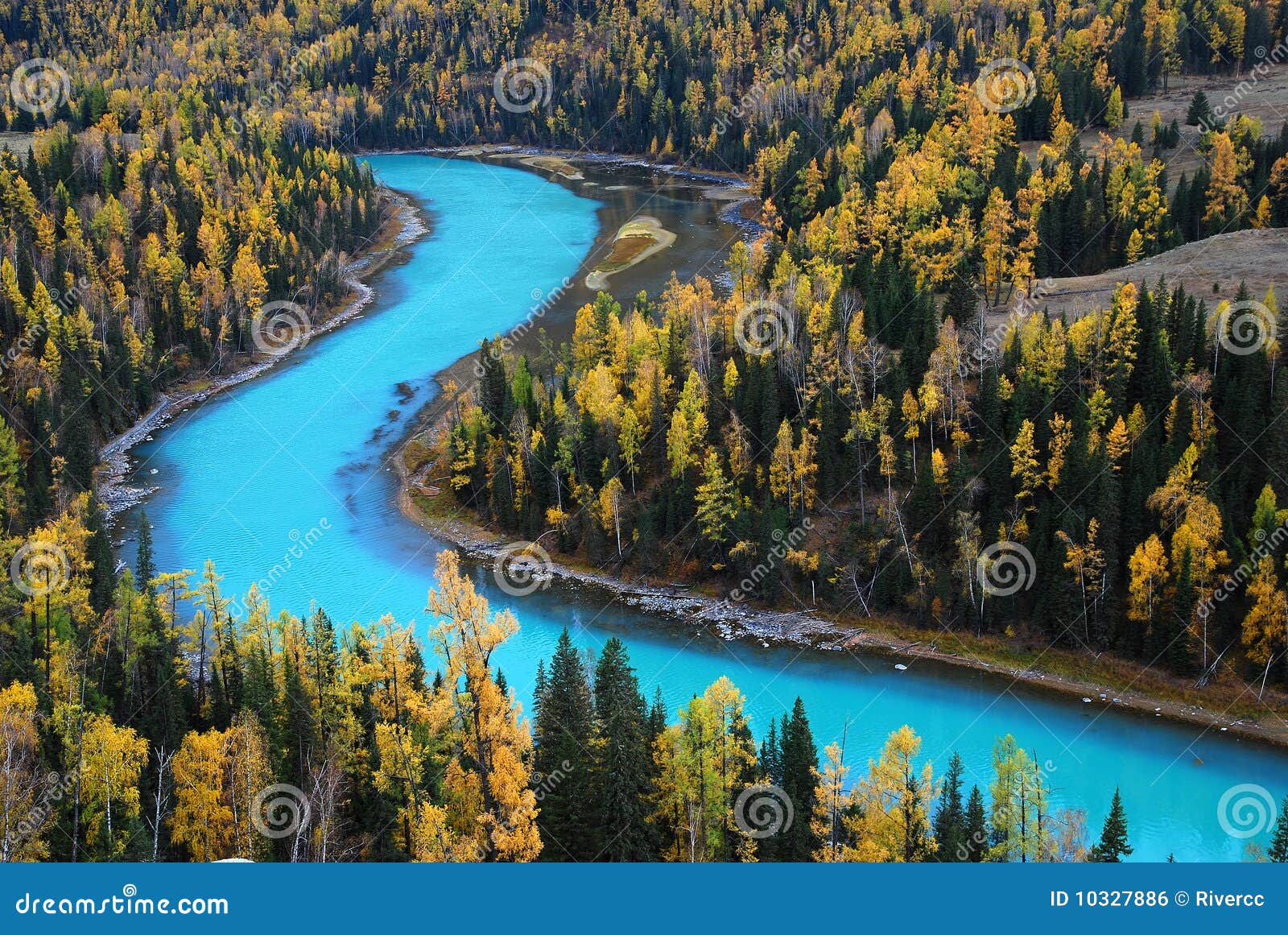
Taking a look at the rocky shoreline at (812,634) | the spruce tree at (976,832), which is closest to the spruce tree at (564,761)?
the spruce tree at (976,832)

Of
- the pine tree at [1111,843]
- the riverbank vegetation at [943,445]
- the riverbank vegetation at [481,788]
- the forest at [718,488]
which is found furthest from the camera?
the riverbank vegetation at [943,445]

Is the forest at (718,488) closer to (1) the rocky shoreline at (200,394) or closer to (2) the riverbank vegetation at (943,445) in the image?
(2) the riverbank vegetation at (943,445)

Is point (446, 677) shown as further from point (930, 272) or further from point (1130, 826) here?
point (930, 272)

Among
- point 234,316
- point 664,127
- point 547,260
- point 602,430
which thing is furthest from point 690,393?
point 664,127

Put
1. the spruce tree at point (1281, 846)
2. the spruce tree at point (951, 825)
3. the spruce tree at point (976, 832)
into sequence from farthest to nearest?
the spruce tree at point (976, 832)
the spruce tree at point (1281, 846)
the spruce tree at point (951, 825)

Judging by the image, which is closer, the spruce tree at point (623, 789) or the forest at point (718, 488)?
the spruce tree at point (623, 789)

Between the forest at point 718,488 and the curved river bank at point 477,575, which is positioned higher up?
the forest at point 718,488

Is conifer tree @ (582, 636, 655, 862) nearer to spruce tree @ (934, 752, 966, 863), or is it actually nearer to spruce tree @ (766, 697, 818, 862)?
spruce tree @ (766, 697, 818, 862)

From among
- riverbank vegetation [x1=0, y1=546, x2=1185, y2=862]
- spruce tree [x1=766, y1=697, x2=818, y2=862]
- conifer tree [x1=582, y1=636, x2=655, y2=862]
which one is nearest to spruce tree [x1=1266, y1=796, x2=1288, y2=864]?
riverbank vegetation [x1=0, y1=546, x2=1185, y2=862]
